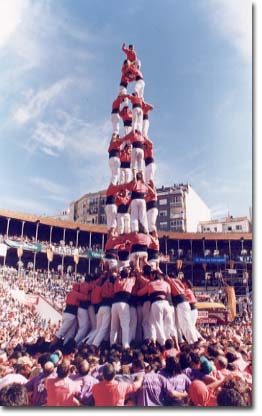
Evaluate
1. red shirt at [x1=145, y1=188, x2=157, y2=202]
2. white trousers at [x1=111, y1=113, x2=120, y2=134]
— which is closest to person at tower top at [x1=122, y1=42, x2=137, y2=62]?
white trousers at [x1=111, y1=113, x2=120, y2=134]

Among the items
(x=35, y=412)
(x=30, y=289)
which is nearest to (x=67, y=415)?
(x=35, y=412)

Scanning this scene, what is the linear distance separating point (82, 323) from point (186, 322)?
2579mm

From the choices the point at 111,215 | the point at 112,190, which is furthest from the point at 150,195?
the point at 111,215

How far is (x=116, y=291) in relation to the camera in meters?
9.47

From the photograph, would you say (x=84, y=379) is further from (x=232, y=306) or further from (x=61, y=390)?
(x=232, y=306)

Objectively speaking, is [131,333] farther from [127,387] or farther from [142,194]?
[142,194]

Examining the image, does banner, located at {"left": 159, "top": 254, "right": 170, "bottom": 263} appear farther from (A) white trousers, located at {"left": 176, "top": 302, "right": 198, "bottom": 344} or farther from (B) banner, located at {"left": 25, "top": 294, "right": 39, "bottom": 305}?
(A) white trousers, located at {"left": 176, "top": 302, "right": 198, "bottom": 344}

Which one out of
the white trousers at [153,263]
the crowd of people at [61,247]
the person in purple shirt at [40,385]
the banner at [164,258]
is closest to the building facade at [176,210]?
the banner at [164,258]

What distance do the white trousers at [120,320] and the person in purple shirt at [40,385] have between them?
2225 millimetres

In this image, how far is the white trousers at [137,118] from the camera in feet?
38.9

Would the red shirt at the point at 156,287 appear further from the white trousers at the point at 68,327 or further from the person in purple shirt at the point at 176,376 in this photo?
the person in purple shirt at the point at 176,376

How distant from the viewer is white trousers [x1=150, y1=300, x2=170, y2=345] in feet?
29.8

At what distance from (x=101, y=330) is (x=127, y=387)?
9.29ft

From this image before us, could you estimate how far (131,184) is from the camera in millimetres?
11117
